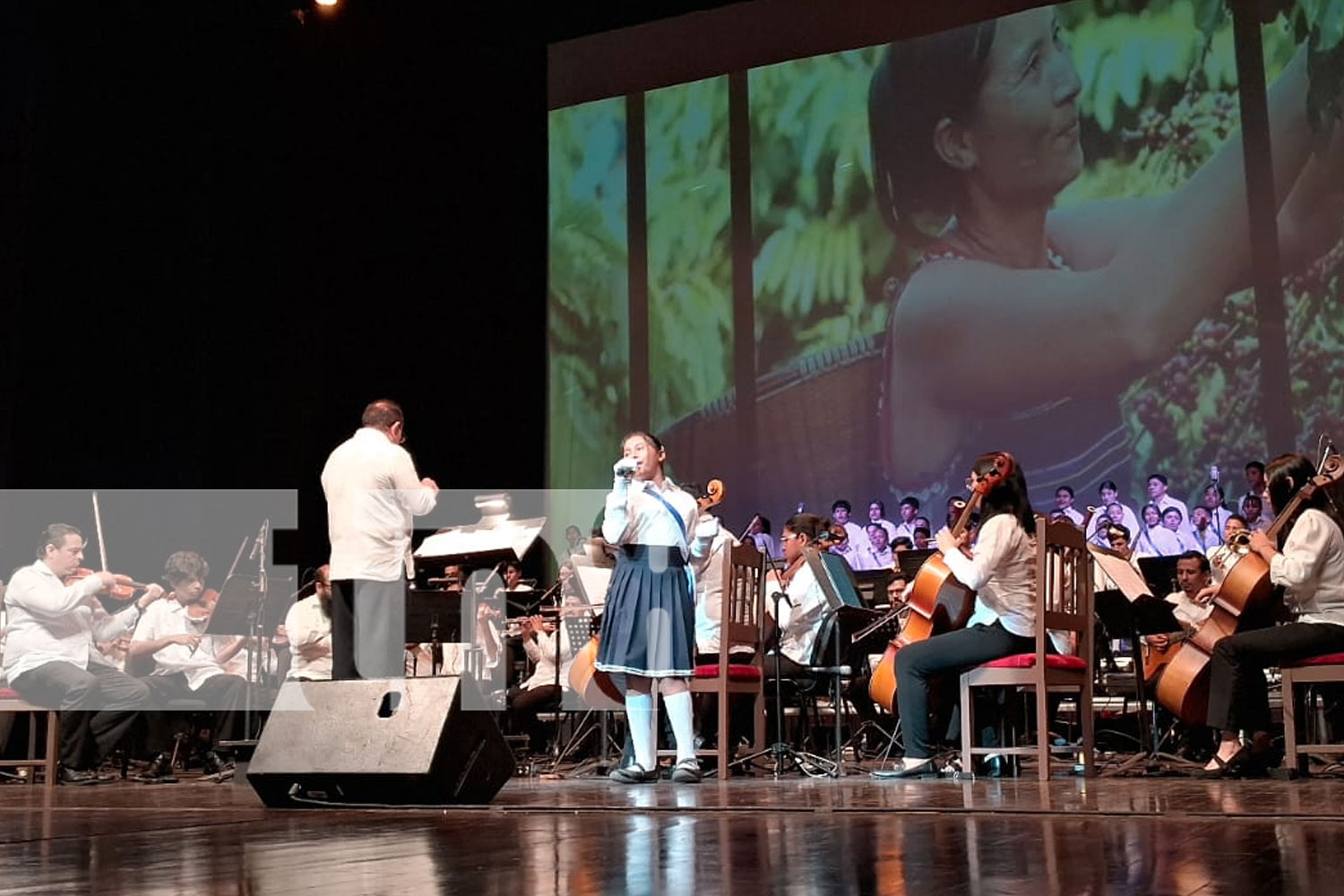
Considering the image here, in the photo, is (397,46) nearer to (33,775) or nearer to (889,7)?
(889,7)

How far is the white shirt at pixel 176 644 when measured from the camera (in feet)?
24.4

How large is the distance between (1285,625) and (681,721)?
2.12 m

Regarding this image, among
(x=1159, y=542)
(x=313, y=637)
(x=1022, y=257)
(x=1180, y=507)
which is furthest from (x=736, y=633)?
(x=1022, y=257)

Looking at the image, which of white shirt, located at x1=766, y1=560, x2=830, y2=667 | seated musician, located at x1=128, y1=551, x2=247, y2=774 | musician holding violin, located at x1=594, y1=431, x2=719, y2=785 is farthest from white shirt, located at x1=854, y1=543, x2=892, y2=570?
musician holding violin, located at x1=594, y1=431, x2=719, y2=785

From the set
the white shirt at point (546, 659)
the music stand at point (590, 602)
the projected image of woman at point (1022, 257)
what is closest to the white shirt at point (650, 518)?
the music stand at point (590, 602)

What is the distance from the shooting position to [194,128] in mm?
10273

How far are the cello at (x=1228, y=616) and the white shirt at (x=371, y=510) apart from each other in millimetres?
2775

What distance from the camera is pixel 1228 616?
5.18 m

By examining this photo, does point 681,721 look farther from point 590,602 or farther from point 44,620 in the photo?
point 44,620

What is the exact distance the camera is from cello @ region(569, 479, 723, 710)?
19.4 feet

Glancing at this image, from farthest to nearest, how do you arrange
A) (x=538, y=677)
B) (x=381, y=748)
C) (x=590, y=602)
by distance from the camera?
(x=538, y=677) → (x=590, y=602) → (x=381, y=748)

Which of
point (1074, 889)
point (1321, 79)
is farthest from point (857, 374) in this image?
point (1074, 889)

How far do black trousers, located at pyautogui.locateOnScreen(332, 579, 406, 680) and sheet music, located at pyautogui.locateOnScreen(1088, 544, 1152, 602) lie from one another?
2.61m

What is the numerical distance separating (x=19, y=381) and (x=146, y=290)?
3.80 feet
